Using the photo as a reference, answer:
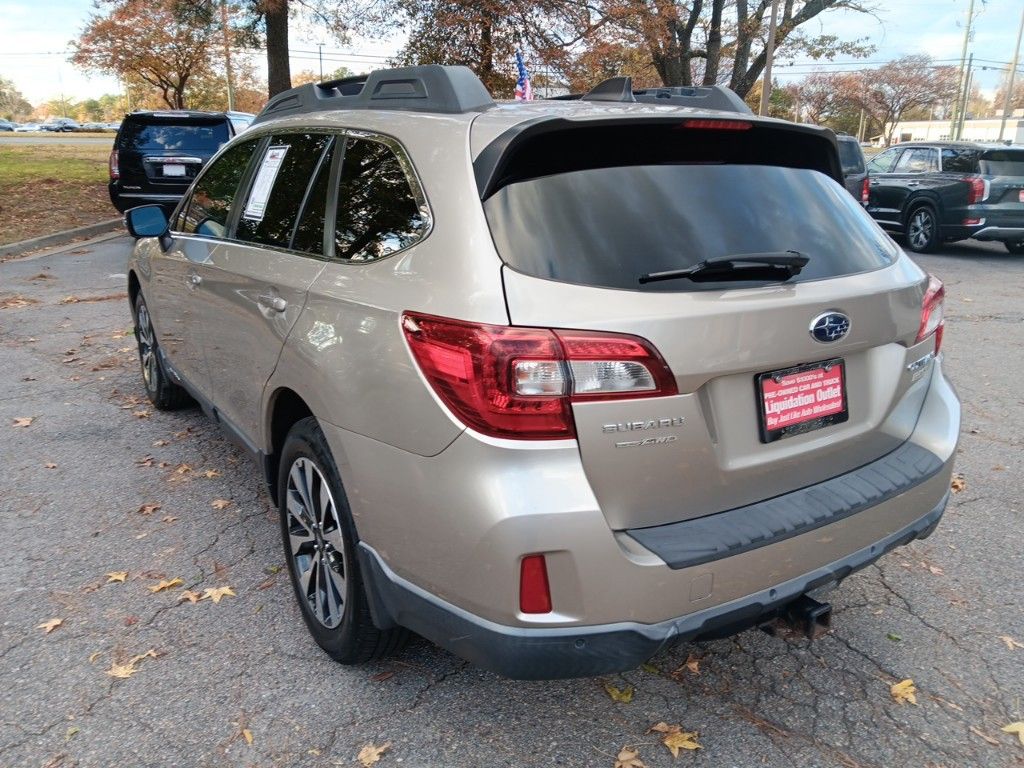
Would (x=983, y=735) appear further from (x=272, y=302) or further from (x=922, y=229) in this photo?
(x=922, y=229)

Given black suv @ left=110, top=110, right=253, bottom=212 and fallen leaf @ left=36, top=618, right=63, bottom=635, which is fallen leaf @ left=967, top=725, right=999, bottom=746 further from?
black suv @ left=110, top=110, right=253, bottom=212

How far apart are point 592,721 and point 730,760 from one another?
41cm

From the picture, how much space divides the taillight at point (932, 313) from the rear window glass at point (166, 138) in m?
12.1

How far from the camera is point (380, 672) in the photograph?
277 centimetres

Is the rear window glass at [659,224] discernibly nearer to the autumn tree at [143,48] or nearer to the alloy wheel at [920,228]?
the alloy wheel at [920,228]

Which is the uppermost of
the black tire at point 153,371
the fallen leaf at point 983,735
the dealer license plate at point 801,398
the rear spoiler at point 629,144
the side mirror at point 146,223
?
the rear spoiler at point 629,144

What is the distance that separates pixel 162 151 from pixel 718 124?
40.4 ft

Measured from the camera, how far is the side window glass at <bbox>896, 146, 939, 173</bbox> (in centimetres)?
1358


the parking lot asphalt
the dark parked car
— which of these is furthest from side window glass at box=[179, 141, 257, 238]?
the dark parked car

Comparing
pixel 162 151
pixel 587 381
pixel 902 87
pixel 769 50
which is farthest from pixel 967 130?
pixel 587 381

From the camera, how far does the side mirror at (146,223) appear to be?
14.3 ft

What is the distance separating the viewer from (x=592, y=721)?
8.35ft

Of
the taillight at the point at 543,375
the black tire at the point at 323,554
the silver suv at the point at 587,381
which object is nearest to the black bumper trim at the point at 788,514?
the silver suv at the point at 587,381

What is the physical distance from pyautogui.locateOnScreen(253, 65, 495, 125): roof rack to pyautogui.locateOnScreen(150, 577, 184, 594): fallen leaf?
1.97 m
